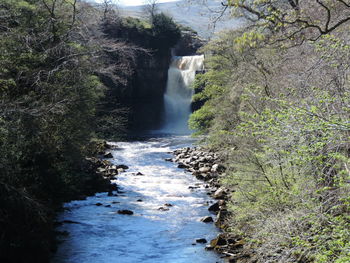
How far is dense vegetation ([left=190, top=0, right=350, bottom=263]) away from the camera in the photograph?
5.08m

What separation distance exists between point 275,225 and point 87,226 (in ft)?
23.0

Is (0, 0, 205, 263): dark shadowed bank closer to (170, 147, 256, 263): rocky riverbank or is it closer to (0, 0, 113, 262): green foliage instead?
(0, 0, 113, 262): green foliage

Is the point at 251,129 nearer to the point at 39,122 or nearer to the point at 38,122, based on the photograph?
the point at 38,122

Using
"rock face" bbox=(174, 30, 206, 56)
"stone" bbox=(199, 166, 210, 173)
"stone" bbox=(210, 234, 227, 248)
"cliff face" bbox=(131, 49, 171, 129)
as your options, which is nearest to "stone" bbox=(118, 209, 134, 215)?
"stone" bbox=(210, 234, 227, 248)

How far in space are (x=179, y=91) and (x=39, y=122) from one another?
3474 cm

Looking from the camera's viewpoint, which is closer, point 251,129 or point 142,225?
point 251,129

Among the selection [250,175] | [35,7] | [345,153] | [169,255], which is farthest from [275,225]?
[35,7]

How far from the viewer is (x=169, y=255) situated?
35.0 ft

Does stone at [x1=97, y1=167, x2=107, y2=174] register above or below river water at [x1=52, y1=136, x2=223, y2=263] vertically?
above

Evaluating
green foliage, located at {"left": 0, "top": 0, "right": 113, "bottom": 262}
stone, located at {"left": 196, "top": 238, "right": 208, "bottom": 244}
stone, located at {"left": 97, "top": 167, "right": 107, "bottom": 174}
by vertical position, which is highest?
green foliage, located at {"left": 0, "top": 0, "right": 113, "bottom": 262}

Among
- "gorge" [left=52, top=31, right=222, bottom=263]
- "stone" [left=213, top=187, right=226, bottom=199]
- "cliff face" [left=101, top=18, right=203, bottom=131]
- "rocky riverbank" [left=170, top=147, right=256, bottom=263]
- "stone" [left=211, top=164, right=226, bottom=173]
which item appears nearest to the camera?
"rocky riverbank" [left=170, top=147, right=256, bottom=263]

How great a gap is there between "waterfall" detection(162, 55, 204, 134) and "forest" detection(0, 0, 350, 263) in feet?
73.9

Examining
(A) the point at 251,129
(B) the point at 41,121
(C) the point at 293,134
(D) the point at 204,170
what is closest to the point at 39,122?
(B) the point at 41,121

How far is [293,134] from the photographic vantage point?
505cm
